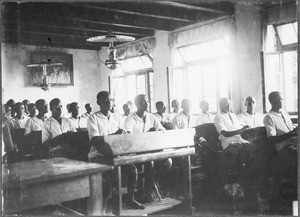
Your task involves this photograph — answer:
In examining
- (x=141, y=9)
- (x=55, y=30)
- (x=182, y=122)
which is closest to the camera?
(x=182, y=122)

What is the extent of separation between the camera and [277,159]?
159 inches

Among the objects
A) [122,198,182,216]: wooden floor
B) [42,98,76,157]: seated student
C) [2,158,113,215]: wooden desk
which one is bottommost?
[122,198,182,216]: wooden floor

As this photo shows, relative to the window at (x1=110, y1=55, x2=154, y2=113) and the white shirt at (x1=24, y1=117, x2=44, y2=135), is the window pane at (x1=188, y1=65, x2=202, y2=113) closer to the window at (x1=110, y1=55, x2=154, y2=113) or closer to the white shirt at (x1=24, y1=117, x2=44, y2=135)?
the window at (x1=110, y1=55, x2=154, y2=113)

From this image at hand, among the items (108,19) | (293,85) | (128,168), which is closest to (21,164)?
(128,168)

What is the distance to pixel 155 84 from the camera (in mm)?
8977

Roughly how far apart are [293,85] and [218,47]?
2.09 metres

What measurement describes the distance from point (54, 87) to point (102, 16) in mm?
4210

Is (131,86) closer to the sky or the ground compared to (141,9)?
closer to the ground

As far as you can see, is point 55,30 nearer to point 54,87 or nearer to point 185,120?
point 54,87

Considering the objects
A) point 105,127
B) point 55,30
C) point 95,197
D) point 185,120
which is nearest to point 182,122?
point 185,120

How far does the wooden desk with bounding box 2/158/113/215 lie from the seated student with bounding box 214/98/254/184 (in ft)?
8.64

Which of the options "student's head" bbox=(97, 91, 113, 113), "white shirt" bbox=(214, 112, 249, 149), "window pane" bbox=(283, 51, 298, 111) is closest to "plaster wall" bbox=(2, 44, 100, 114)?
"student's head" bbox=(97, 91, 113, 113)

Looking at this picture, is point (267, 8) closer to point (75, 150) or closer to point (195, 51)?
point (195, 51)

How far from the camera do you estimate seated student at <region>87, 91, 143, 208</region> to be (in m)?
3.54
